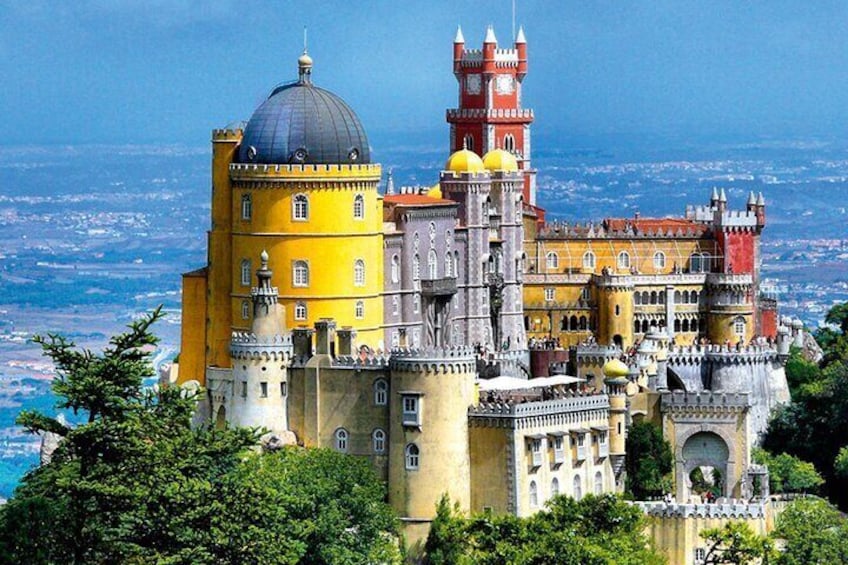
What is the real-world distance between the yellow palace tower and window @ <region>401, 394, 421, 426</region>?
9026 mm

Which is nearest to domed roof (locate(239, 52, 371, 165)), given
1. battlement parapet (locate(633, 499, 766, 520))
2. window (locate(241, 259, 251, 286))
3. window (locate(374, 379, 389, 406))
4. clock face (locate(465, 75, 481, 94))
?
window (locate(241, 259, 251, 286))

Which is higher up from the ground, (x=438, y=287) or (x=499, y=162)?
(x=499, y=162)

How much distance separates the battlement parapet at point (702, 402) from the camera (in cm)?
12469

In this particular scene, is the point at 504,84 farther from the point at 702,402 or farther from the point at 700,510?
the point at 700,510

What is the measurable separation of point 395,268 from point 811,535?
77.1 feet

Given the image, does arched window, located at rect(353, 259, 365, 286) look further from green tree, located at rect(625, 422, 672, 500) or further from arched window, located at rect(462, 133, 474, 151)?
arched window, located at rect(462, 133, 474, 151)

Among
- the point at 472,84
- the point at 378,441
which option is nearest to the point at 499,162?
the point at 472,84

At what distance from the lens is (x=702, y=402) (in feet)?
410

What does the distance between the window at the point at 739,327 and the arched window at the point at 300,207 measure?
28772mm

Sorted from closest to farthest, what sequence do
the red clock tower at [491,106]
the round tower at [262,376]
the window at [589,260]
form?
1. the round tower at [262,376]
2. the window at [589,260]
3. the red clock tower at [491,106]

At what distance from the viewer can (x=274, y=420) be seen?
11762 centimetres

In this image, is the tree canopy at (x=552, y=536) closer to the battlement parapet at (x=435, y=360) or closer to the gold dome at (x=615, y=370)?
the battlement parapet at (x=435, y=360)

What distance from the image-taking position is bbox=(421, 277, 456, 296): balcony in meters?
130

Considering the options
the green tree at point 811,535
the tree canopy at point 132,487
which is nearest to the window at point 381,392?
the green tree at point 811,535
